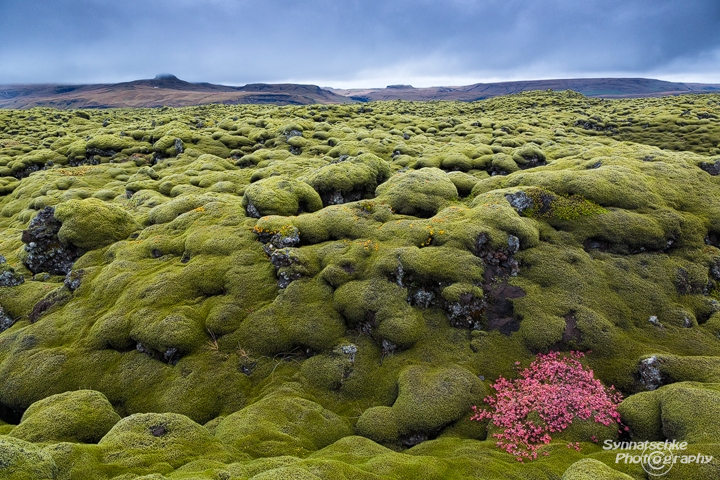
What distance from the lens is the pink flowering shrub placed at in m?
11.9

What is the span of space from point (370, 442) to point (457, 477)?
10.6 feet

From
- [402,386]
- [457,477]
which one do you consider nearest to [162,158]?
[402,386]

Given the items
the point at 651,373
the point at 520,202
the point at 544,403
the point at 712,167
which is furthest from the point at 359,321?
the point at 712,167

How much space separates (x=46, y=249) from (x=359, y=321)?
2063 cm

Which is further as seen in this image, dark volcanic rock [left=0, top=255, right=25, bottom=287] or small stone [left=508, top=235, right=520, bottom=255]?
dark volcanic rock [left=0, top=255, right=25, bottom=287]

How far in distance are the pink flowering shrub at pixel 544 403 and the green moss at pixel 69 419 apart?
12.6 m

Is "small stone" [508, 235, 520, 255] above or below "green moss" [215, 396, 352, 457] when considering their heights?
above

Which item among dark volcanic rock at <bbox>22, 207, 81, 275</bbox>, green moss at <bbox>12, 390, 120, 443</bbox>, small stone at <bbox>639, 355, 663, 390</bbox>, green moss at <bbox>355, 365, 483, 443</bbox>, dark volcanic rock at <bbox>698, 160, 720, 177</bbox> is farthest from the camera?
dark volcanic rock at <bbox>698, 160, 720, 177</bbox>

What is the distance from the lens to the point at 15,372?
15438mm

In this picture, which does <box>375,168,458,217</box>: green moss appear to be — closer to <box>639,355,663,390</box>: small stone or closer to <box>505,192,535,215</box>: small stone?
<box>505,192,535,215</box>: small stone

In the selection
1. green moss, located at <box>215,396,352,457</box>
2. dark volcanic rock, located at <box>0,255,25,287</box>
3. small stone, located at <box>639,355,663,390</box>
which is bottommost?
green moss, located at <box>215,396,352,457</box>

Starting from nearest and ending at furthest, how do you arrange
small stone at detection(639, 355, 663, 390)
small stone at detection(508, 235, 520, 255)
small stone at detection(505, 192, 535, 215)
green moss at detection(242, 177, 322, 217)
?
small stone at detection(639, 355, 663, 390) < small stone at detection(508, 235, 520, 255) < small stone at detection(505, 192, 535, 215) < green moss at detection(242, 177, 322, 217)

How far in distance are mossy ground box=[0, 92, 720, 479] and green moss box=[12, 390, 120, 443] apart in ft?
0.22

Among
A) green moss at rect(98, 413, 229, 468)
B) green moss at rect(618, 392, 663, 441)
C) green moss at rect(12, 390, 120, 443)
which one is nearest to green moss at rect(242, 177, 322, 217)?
green moss at rect(12, 390, 120, 443)
